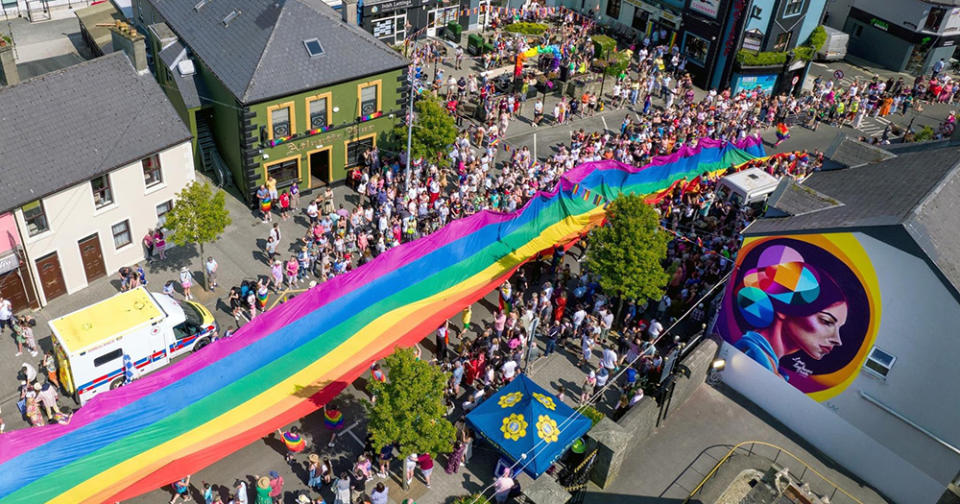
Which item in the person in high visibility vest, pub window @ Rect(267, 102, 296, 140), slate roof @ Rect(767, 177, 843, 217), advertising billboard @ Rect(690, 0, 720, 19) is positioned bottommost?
the person in high visibility vest

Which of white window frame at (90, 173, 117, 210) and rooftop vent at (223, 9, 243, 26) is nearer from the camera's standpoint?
white window frame at (90, 173, 117, 210)

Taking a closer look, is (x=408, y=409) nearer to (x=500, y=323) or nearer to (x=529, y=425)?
(x=529, y=425)

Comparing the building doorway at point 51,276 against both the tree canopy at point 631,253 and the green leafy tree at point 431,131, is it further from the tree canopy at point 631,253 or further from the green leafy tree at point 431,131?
the tree canopy at point 631,253

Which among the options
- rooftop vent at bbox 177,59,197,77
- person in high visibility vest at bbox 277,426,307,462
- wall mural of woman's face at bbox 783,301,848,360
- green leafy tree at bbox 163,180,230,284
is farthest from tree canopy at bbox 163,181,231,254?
wall mural of woman's face at bbox 783,301,848,360

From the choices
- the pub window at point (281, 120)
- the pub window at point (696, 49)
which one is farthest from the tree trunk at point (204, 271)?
the pub window at point (696, 49)

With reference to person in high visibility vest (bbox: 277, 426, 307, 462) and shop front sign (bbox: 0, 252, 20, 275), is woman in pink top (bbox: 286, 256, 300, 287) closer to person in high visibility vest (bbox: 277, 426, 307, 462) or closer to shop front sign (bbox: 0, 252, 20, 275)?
person in high visibility vest (bbox: 277, 426, 307, 462)
